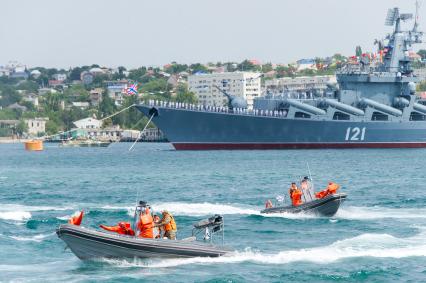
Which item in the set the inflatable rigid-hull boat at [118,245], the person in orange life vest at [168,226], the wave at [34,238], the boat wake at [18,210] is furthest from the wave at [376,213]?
the inflatable rigid-hull boat at [118,245]

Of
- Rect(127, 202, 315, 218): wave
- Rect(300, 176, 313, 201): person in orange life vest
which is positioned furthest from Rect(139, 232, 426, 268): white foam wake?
Rect(127, 202, 315, 218): wave

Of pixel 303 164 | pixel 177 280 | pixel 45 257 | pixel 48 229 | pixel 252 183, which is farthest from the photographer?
pixel 303 164

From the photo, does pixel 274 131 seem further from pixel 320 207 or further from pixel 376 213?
pixel 320 207

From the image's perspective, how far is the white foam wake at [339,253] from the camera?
34691 mm

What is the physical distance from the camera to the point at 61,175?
8912 cm

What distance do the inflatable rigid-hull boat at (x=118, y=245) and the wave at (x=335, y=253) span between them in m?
0.32

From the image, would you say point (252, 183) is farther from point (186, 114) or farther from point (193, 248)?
point (186, 114)

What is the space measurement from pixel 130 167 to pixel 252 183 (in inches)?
1208

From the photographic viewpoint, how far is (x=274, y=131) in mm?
126875

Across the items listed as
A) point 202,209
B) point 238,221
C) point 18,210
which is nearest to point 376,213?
point 238,221

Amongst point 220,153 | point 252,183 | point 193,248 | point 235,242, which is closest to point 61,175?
point 252,183

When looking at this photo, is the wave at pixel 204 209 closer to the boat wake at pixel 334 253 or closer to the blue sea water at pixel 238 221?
the blue sea water at pixel 238 221

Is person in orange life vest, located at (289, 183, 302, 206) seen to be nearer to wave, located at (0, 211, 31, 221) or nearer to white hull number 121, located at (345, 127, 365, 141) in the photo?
wave, located at (0, 211, 31, 221)

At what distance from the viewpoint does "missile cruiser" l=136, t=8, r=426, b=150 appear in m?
126
